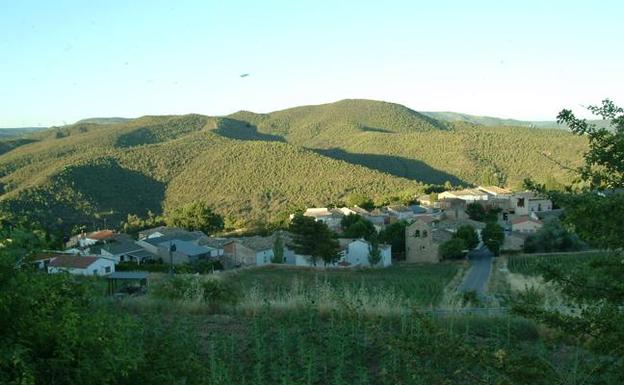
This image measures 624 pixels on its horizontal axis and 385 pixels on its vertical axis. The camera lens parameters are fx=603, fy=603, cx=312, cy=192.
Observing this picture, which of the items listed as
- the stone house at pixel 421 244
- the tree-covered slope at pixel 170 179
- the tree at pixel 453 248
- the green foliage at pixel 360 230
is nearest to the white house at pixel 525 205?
the tree-covered slope at pixel 170 179

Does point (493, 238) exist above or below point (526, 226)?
above

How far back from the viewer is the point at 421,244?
3628 centimetres

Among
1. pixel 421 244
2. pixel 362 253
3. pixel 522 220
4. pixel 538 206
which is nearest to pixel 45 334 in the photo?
pixel 362 253

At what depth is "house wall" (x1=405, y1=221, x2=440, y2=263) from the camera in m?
35.8

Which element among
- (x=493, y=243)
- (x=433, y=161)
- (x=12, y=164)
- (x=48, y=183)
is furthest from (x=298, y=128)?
(x=493, y=243)

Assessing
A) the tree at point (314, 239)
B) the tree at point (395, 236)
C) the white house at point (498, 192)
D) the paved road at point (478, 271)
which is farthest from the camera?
the white house at point (498, 192)

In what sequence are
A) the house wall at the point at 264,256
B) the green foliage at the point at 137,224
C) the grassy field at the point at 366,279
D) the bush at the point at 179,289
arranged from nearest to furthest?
1. the bush at the point at 179,289
2. the grassy field at the point at 366,279
3. the house wall at the point at 264,256
4. the green foliage at the point at 137,224

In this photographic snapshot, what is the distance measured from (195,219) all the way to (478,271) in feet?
86.8

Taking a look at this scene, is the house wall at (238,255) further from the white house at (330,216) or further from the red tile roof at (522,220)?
the red tile roof at (522,220)

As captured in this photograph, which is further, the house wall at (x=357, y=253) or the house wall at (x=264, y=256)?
the house wall at (x=264, y=256)

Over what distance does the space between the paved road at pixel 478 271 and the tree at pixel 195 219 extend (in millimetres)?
22355

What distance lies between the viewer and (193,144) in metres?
80.6

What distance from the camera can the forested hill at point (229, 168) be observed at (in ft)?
179

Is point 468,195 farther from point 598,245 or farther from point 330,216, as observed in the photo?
point 598,245
